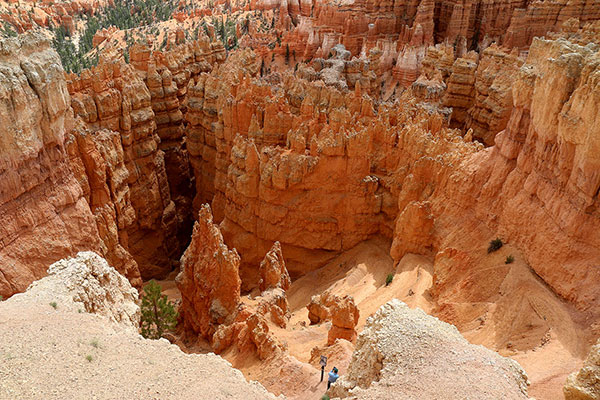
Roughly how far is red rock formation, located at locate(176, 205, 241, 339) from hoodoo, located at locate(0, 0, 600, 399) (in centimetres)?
10

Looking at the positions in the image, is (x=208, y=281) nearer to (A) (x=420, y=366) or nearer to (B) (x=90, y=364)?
(B) (x=90, y=364)

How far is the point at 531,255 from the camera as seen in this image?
1590 cm

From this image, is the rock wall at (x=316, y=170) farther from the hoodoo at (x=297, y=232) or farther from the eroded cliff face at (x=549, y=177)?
the eroded cliff face at (x=549, y=177)

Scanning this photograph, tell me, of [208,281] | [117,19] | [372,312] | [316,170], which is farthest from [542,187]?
[117,19]

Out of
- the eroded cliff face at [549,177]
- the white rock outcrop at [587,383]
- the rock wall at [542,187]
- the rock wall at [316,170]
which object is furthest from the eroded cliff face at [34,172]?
the white rock outcrop at [587,383]

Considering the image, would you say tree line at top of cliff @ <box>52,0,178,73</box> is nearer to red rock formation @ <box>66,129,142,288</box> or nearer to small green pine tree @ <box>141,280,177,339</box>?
red rock formation @ <box>66,129,142,288</box>

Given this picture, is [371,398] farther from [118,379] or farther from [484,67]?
[484,67]

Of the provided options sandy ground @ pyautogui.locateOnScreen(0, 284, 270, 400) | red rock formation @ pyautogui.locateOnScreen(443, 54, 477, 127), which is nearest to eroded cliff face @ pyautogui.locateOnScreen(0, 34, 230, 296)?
sandy ground @ pyautogui.locateOnScreen(0, 284, 270, 400)

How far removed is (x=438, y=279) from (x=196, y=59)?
32659 millimetres

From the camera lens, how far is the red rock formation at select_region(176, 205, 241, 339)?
19.7m

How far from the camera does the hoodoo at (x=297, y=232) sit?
1021cm

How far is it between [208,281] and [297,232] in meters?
6.69

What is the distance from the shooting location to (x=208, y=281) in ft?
67.3

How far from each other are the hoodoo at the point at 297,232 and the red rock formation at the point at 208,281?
10 cm
